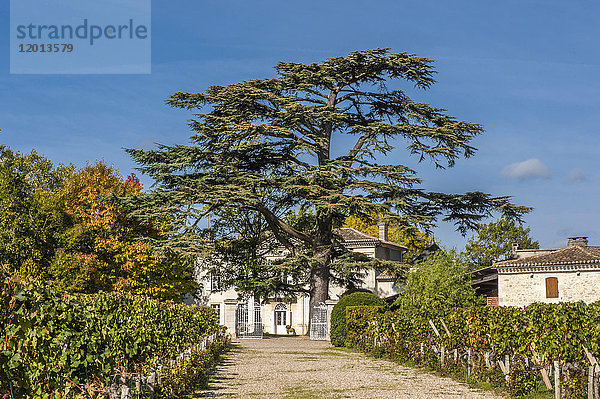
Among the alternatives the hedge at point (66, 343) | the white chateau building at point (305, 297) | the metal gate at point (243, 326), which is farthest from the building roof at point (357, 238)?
the hedge at point (66, 343)

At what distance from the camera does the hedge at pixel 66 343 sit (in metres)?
5.33

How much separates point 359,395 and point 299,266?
2016 cm

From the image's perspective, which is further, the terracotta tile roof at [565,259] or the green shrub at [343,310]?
the terracotta tile roof at [565,259]

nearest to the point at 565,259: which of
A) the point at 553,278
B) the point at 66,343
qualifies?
the point at 553,278

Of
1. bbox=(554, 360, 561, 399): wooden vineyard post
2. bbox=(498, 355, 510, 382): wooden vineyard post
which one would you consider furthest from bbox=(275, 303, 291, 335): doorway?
bbox=(554, 360, 561, 399): wooden vineyard post

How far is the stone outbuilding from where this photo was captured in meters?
33.2

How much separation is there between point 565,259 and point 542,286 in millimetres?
1911

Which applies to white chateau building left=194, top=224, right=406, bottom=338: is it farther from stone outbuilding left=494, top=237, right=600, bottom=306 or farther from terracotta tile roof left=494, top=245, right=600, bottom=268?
terracotta tile roof left=494, top=245, right=600, bottom=268

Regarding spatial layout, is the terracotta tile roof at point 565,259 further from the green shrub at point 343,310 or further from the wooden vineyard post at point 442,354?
the wooden vineyard post at point 442,354

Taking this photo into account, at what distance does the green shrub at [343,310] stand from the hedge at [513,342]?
339 inches

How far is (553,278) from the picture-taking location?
112 feet

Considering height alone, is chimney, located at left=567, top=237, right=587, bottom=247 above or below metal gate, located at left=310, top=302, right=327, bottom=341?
above

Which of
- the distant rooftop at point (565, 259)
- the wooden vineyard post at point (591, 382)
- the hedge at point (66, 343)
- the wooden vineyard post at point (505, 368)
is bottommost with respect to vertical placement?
the wooden vineyard post at point (505, 368)

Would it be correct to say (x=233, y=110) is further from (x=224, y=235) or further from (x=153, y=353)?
(x=153, y=353)
